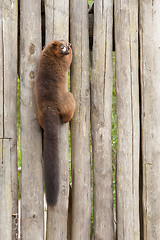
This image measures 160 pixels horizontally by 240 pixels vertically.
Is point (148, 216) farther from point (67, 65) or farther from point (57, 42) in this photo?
point (57, 42)

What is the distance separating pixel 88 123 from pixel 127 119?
1.33 ft

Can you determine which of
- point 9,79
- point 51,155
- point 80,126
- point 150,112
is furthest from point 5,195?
point 150,112

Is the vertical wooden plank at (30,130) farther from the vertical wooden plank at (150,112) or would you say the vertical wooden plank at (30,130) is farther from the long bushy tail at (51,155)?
the vertical wooden plank at (150,112)

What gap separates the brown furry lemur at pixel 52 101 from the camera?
2.65 meters

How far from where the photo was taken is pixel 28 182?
2816 mm

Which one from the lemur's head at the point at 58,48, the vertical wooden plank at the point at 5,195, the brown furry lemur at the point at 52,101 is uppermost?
the lemur's head at the point at 58,48

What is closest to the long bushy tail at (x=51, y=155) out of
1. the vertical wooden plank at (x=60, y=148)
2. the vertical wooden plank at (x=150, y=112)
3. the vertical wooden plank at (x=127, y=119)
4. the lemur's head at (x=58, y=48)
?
the vertical wooden plank at (x=60, y=148)

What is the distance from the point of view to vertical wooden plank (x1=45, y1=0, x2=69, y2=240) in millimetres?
2820

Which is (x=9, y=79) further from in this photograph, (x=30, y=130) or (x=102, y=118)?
(x=102, y=118)

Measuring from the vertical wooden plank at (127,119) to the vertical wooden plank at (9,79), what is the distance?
106 centimetres

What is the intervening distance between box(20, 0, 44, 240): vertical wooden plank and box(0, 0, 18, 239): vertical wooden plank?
81 mm

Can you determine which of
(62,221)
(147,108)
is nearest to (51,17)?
(147,108)

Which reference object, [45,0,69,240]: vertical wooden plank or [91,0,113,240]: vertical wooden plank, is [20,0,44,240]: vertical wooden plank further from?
[91,0,113,240]: vertical wooden plank

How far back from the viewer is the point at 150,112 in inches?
118
